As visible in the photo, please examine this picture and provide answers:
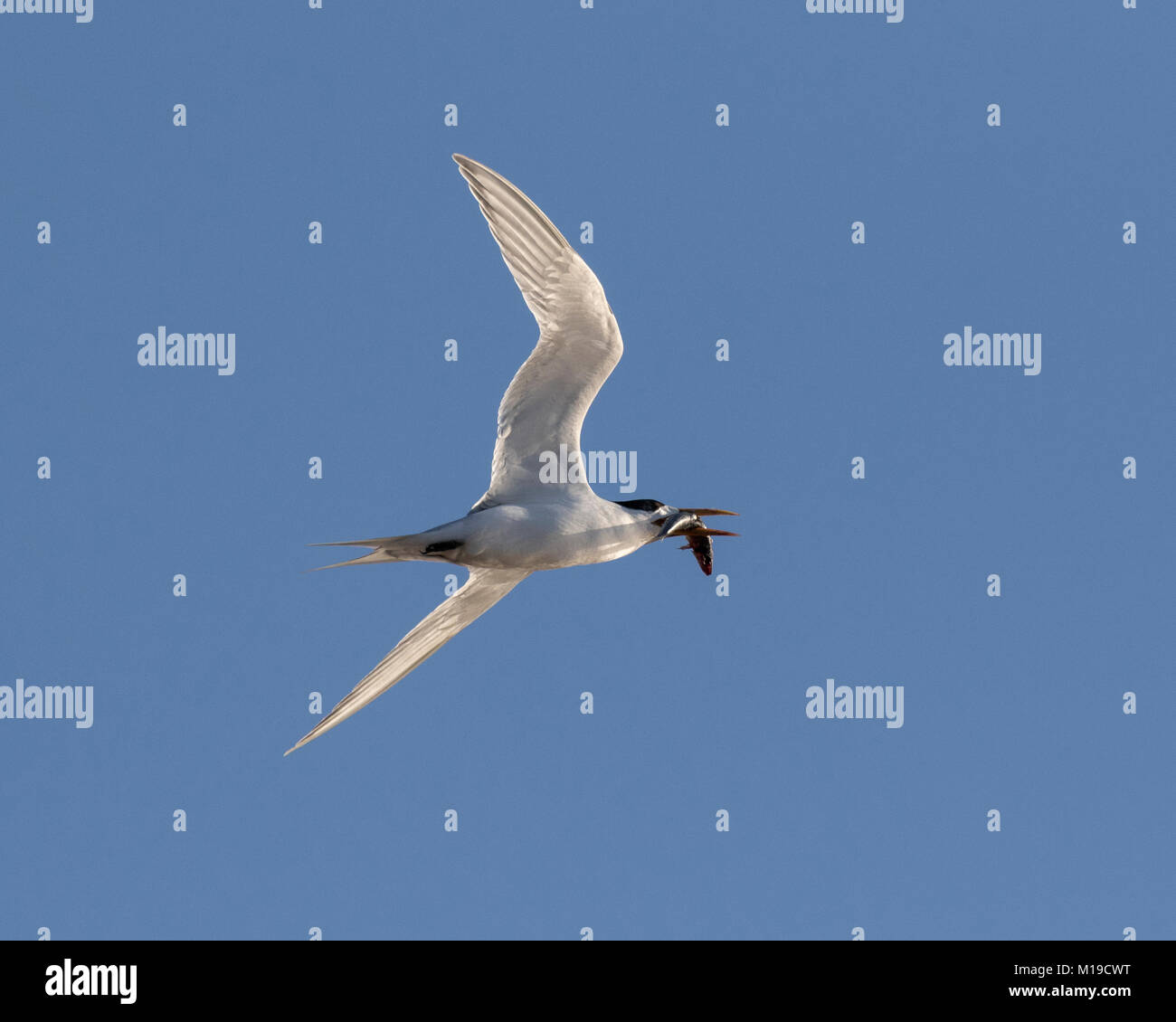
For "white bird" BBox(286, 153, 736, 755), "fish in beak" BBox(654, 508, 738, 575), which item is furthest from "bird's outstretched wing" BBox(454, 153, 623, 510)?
"fish in beak" BBox(654, 508, 738, 575)

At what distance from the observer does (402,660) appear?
13.9 meters

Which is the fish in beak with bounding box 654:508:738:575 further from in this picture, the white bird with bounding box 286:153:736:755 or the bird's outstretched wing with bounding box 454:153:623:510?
the bird's outstretched wing with bounding box 454:153:623:510

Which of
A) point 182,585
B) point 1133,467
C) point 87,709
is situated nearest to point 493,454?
point 182,585

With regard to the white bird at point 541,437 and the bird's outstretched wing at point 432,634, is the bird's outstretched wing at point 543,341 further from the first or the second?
the bird's outstretched wing at point 432,634

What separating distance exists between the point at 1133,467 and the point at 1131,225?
278 centimetres

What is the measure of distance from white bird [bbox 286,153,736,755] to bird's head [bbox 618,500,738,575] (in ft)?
0.06

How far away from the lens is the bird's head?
13242 mm

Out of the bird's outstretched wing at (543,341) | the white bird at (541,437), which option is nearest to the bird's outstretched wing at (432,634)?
the white bird at (541,437)

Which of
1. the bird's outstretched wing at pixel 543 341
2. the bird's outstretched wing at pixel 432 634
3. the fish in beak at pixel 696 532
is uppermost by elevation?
the bird's outstretched wing at pixel 543 341

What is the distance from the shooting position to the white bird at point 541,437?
12.0 metres

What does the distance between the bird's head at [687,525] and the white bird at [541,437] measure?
0.06 ft

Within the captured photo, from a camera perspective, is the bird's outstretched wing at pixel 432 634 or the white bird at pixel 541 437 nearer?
the white bird at pixel 541 437

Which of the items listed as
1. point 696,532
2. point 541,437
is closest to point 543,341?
point 541,437

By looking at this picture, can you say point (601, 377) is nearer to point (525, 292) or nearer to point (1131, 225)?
point (525, 292)
